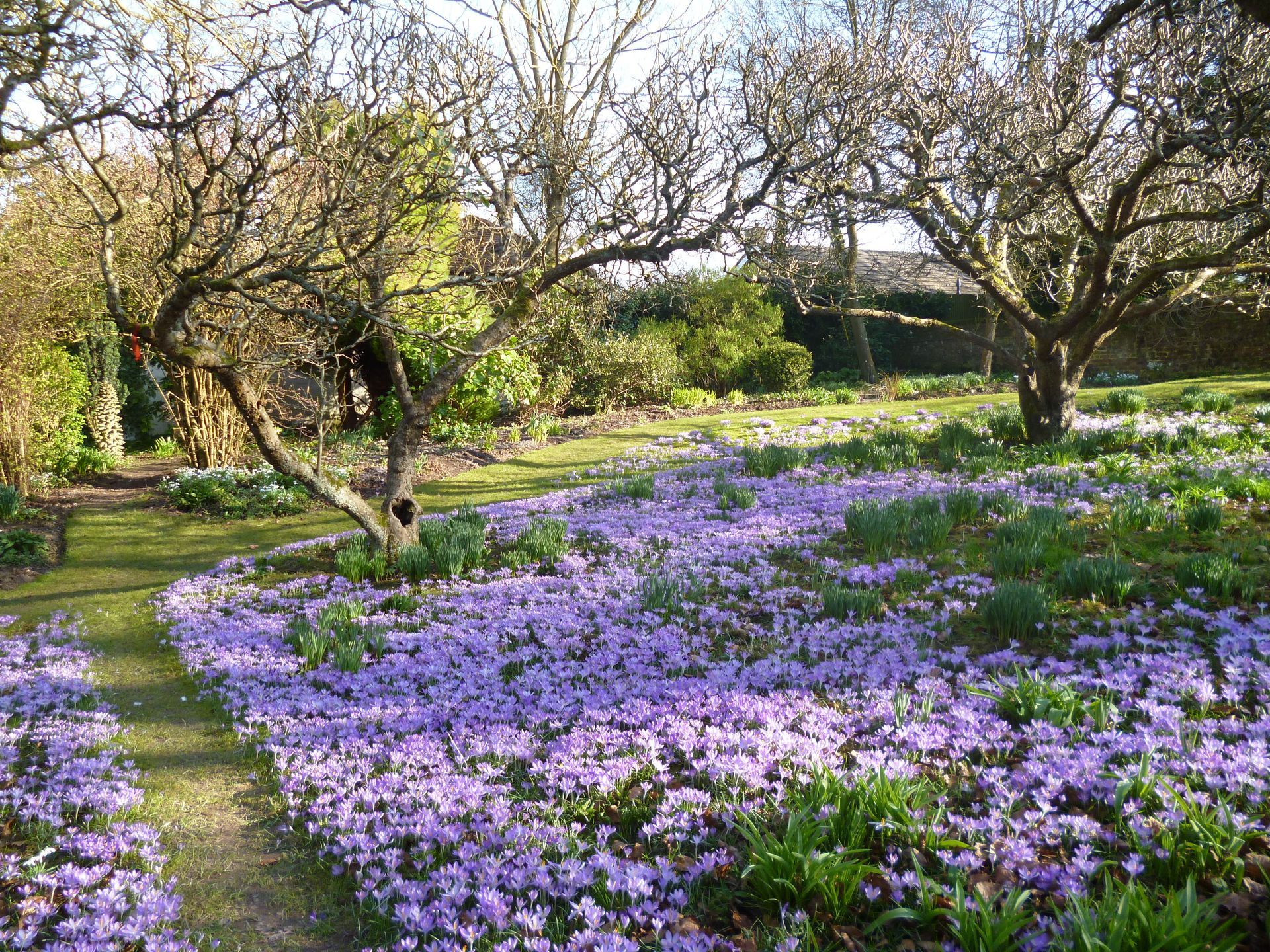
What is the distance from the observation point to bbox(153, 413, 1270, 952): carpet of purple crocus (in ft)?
8.07

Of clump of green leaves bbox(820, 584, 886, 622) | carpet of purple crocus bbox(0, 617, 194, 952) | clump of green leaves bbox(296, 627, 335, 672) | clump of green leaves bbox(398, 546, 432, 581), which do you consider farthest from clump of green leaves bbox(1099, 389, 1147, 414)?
carpet of purple crocus bbox(0, 617, 194, 952)

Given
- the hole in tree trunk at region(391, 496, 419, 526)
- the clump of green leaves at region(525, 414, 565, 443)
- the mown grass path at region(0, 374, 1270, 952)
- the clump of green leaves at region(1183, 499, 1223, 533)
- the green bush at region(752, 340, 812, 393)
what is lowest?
the mown grass path at region(0, 374, 1270, 952)

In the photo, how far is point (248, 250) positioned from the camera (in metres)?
8.45

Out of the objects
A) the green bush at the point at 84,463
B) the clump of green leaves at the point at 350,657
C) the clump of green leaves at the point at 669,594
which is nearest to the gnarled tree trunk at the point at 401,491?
the clump of green leaves at the point at 350,657

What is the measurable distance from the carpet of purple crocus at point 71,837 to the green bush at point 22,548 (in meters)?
3.94

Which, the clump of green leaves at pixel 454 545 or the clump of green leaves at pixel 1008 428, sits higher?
the clump of green leaves at pixel 1008 428

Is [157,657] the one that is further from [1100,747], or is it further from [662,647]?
[1100,747]

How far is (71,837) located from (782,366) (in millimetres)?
22086

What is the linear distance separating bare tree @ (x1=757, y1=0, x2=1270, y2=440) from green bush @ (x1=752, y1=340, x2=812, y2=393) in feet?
40.7

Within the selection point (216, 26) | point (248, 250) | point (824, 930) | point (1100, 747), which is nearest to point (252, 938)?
point (824, 930)

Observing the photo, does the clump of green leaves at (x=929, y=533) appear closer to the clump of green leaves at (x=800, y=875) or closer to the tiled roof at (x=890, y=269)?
the tiled roof at (x=890, y=269)

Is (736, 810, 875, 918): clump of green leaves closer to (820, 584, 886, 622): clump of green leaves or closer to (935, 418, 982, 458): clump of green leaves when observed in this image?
(820, 584, 886, 622): clump of green leaves

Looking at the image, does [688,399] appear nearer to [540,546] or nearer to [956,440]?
[956,440]

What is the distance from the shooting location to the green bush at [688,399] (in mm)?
A: 18844
